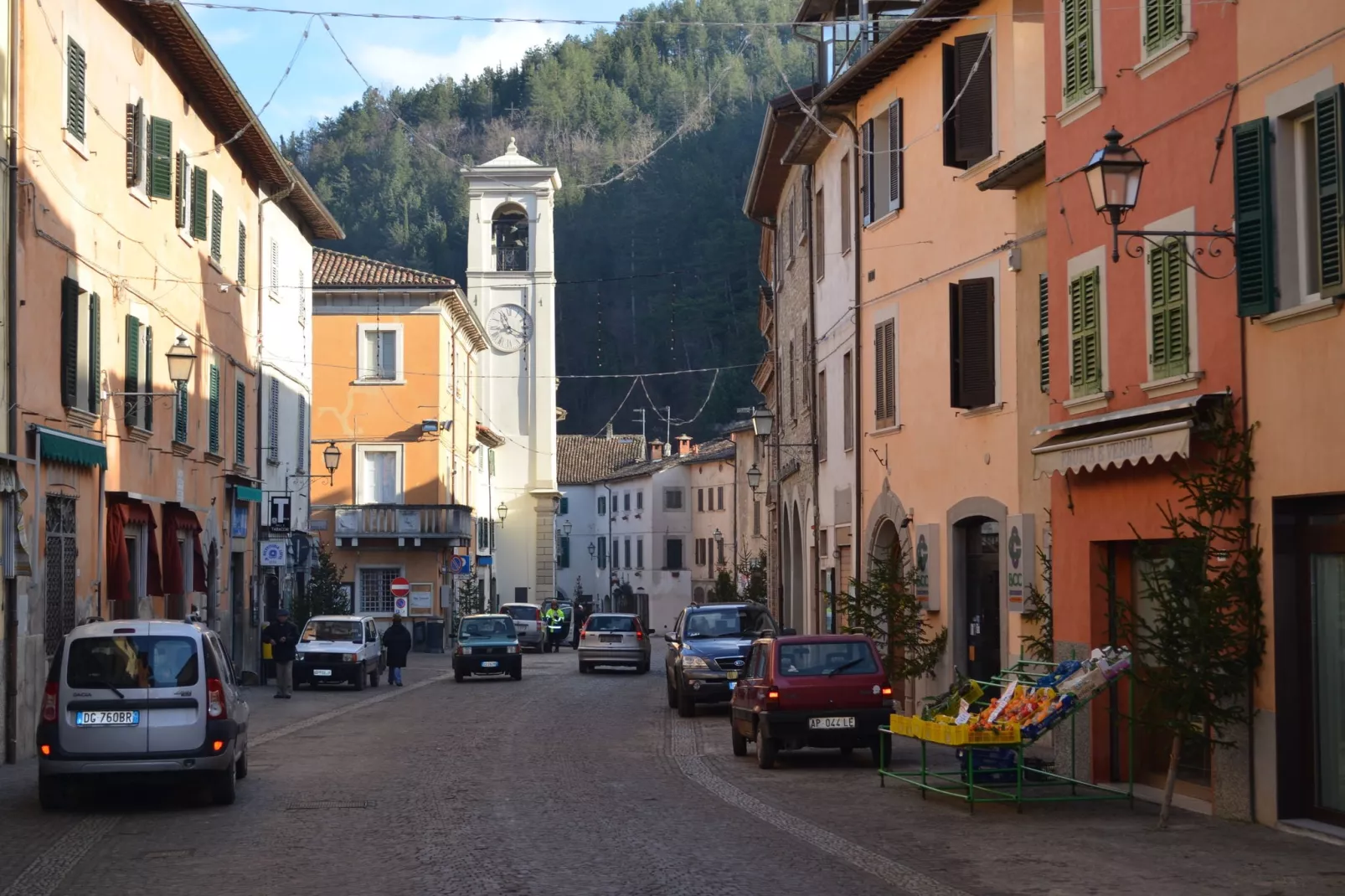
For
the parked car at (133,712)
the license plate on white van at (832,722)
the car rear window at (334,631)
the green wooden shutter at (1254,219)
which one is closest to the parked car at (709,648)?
the license plate on white van at (832,722)

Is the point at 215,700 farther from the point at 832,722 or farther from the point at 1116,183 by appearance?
the point at 1116,183

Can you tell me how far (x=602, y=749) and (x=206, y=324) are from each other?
14.0 meters

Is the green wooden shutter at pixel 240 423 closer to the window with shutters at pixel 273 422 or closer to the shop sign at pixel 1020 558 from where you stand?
the window with shutters at pixel 273 422

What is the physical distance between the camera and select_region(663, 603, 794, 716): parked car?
90.2ft

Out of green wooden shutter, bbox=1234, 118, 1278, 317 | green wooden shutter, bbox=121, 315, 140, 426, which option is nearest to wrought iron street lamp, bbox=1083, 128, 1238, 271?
green wooden shutter, bbox=1234, 118, 1278, 317

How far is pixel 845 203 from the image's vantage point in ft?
96.0

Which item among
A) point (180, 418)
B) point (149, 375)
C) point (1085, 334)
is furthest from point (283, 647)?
point (1085, 334)

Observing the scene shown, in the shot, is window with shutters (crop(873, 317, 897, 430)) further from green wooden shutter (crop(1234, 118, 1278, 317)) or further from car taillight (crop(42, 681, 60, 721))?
car taillight (crop(42, 681, 60, 721))

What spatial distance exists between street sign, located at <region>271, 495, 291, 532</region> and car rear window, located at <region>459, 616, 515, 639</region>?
6.48 metres

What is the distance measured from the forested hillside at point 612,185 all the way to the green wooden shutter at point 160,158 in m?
65.9

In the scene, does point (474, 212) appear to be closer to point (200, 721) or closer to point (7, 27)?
point (7, 27)

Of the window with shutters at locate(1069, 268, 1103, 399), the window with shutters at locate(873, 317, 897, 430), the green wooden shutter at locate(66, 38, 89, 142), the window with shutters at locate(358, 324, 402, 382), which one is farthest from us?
the window with shutters at locate(358, 324, 402, 382)

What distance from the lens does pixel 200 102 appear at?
102 ft

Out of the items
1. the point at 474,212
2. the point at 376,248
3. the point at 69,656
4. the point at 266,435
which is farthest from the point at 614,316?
the point at 69,656
